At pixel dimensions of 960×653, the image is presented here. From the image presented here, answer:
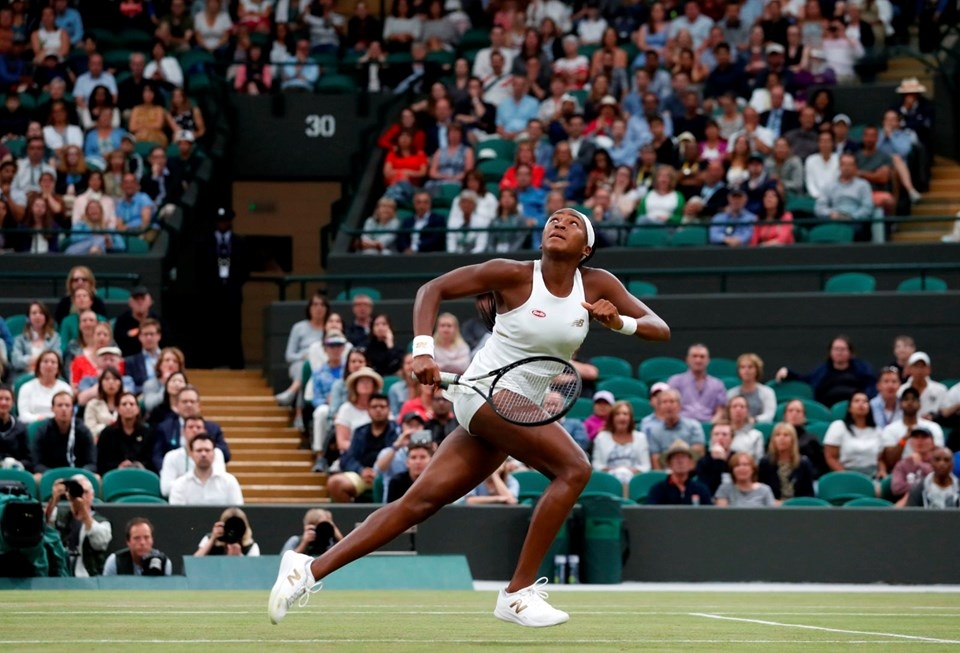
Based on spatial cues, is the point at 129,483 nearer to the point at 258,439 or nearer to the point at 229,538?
the point at 229,538

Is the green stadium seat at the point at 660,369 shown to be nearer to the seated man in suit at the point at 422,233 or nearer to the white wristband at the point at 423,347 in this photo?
the seated man in suit at the point at 422,233

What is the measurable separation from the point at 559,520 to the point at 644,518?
681 cm

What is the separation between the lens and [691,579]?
13859 mm

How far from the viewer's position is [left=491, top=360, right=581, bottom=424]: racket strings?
7012 millimetres

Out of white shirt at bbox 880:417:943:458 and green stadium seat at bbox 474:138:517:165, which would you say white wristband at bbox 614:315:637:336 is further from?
green stadium seat at bbox 474:138:517:165

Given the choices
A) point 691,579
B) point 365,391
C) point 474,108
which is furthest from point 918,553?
point 474,108

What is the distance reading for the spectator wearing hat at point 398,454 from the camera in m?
13.9

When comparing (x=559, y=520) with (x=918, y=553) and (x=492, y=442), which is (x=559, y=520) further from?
(x=918, y=553)

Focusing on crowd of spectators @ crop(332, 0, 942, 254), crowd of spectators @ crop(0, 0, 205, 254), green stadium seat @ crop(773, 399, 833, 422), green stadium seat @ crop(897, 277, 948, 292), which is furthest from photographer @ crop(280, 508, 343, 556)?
green stadium seat @ crop(897, 277, 948, 292)

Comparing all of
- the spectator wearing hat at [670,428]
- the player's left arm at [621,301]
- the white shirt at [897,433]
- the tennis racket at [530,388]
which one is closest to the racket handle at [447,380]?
the tennis racket at [530,388]

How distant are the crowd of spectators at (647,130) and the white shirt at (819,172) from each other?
0.02 meters

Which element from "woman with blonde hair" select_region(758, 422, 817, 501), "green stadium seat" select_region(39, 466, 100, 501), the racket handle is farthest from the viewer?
"woman with blonde hair" select_region(758, 422, 817, 501)

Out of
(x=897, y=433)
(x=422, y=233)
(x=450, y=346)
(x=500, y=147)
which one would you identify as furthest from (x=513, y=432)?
(x=500, y=147)

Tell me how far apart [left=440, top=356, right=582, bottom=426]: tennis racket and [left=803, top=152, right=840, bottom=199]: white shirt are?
1184 centimetres
